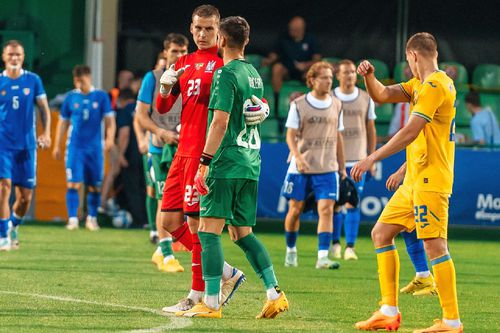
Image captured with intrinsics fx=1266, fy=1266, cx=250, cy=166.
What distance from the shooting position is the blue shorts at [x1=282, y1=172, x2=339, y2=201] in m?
13.7

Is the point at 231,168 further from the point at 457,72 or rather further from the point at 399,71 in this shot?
the point at 457,72

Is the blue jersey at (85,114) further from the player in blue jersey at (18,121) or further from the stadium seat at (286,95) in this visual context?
the player in blue jersey at (18,121)

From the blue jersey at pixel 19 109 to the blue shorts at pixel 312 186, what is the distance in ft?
10.3

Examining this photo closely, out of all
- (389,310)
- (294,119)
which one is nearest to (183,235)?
(389,310)

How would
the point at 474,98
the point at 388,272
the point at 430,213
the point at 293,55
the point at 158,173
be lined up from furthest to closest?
the point at 293,55 < the point at 474,98 < the point at 158,173 < the point at 388,272 < the point at 430,213

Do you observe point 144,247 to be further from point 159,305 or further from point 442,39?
point 442,39

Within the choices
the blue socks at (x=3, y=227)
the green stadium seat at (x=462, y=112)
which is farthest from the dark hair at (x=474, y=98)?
the blue socks at (x=3, y=227)

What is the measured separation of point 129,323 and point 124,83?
1306 centimetres

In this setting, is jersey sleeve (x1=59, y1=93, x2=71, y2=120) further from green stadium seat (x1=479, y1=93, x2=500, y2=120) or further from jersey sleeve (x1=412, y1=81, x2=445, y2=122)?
jersey sleeve (x1=412, y1=81, x2=445, y2=122)

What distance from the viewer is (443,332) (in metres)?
8.15

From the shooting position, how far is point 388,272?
8648 mm

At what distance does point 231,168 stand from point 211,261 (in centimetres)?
66

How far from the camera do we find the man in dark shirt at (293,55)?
22062 mm

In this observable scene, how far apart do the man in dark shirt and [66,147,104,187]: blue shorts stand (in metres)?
4.04
